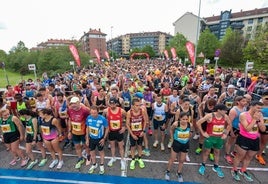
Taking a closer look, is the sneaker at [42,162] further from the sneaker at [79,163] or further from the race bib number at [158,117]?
the race bib number at [158,117]

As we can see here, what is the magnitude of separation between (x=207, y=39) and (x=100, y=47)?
74.6 m

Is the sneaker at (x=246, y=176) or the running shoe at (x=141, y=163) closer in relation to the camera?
the sneaker at (x=246, y=176)

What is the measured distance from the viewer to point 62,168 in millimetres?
4715

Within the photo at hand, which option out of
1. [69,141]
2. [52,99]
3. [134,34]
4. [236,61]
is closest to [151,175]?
[69,141]

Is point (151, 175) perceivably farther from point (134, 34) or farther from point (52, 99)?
point (134, 34)

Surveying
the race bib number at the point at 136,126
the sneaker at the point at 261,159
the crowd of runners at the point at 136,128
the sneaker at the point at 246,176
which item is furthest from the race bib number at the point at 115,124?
the sneaker at the point at 261,159

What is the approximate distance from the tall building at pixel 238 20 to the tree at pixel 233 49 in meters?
35.3

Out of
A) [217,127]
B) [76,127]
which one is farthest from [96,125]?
[217,127]

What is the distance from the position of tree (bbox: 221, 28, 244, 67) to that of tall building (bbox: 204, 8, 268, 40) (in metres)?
35.3

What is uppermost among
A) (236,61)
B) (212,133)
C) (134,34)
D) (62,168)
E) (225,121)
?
(134,34)

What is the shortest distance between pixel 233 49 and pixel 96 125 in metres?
36.4

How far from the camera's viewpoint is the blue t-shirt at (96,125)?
4171 mm

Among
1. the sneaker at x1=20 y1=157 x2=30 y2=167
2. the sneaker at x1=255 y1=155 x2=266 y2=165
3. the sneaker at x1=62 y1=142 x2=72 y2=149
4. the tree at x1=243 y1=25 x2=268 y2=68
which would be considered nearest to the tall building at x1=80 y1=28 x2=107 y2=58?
the tree at x1=243 y1=25 x2=268 y2=68

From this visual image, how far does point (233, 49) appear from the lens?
107 feet
